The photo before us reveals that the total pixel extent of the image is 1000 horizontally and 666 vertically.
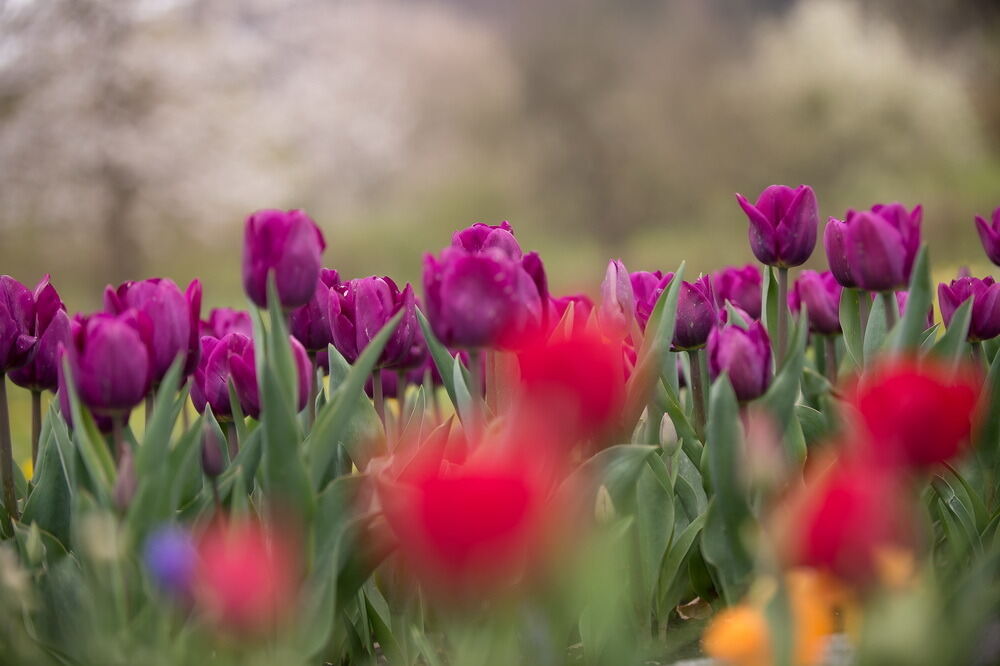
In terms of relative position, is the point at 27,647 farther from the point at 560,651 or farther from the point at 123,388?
the point at 560,651

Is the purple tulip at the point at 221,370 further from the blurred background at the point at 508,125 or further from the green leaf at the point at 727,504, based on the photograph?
the blurred background at the point at 508,125

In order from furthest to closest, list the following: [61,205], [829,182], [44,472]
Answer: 1. [829,182]
2. [61,205]
3. [44,472]

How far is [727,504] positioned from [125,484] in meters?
0.45

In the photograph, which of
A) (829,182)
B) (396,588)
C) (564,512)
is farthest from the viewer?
(829,182)

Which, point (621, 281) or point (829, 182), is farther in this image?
point (829, 182)

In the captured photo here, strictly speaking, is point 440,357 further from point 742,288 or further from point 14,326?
point 742,288

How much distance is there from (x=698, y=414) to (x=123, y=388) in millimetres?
595

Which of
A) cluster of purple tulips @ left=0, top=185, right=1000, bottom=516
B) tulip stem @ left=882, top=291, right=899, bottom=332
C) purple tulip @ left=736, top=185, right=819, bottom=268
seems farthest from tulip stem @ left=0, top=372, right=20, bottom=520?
tulip stem @ left=882, top=291, right=899, bottom=332

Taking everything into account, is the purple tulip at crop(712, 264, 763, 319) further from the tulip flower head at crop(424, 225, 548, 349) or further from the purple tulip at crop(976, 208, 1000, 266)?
the tulip flower head at crop(424, 225, 548, 349)

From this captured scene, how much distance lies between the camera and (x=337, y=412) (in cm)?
77

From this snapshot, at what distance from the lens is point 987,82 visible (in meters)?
11.2

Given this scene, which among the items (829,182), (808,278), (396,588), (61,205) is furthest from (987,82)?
(396,588)

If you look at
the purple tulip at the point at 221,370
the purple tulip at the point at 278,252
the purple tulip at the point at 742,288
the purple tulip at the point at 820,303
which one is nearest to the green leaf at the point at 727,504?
the purple tulip at the point at 278,252

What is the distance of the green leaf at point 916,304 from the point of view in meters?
0.86
